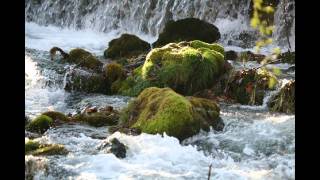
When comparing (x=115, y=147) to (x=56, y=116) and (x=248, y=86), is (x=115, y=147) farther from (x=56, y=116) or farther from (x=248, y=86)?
(x=248, y=86)

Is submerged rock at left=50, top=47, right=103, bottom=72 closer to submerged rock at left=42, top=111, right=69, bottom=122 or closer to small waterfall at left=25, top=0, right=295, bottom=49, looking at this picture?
submerged rock at left=42, top=111, right=69, bottom=122

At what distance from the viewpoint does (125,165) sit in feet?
22.0

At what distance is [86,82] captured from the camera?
12.6 m

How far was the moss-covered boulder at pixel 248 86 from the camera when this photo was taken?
10664mm

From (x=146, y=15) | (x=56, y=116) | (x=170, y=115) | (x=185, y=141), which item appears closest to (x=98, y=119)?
(x=56, y=116)

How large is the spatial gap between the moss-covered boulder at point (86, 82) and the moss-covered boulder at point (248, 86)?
3.12m

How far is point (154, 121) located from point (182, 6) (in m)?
11.8

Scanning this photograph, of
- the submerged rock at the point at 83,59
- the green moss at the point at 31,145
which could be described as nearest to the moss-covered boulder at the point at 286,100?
the green moss at the point at 31,145

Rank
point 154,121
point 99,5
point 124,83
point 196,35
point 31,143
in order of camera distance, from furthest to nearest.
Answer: point 99,5 → point 196,35 → point 124,83 → point 154,121 → point 31,143

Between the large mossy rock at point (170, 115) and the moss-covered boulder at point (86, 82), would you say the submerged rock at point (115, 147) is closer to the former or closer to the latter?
the large mossy rock at point (170, 115)

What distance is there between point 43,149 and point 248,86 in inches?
203

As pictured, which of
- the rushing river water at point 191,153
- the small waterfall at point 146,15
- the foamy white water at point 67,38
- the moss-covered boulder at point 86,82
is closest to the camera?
the rushing river water at point 191,153
